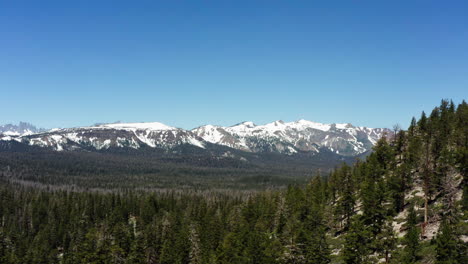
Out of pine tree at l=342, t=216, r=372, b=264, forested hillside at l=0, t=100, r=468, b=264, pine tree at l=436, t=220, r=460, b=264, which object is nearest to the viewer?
pine tree at l=436, t=220, r=460, b=264

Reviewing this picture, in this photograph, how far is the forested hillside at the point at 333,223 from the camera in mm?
54281

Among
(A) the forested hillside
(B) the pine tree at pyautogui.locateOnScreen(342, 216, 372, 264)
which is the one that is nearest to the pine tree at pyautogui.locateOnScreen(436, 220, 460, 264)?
(A) the forested hillside

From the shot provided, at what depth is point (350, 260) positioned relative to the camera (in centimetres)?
5359

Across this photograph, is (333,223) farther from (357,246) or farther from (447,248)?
(447,248)

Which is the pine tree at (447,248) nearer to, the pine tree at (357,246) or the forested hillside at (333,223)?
the forested hillside at (333,223)

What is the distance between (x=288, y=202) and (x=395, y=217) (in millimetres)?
39755

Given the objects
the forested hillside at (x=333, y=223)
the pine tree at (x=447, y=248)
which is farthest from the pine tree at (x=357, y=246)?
the pine tree at (x=447, y=248)

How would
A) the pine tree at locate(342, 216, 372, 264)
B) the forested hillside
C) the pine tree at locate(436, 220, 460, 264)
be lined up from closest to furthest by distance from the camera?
the pine tree at locate(436, 220, 460, 264) → the pine tree at locate(342, 216, 372, 264) → the forested hillside

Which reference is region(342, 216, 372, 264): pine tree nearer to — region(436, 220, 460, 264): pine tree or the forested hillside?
the forested hillside

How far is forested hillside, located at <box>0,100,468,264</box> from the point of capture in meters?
54.3

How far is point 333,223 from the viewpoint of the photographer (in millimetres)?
88375

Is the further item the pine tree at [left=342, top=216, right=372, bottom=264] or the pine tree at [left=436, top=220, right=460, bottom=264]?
the pine tree at [left=342, top=216, right=372, bottom=264]

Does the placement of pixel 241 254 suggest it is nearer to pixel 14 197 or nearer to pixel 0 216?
pixel 0 216

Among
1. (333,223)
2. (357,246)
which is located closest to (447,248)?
(357,246)
